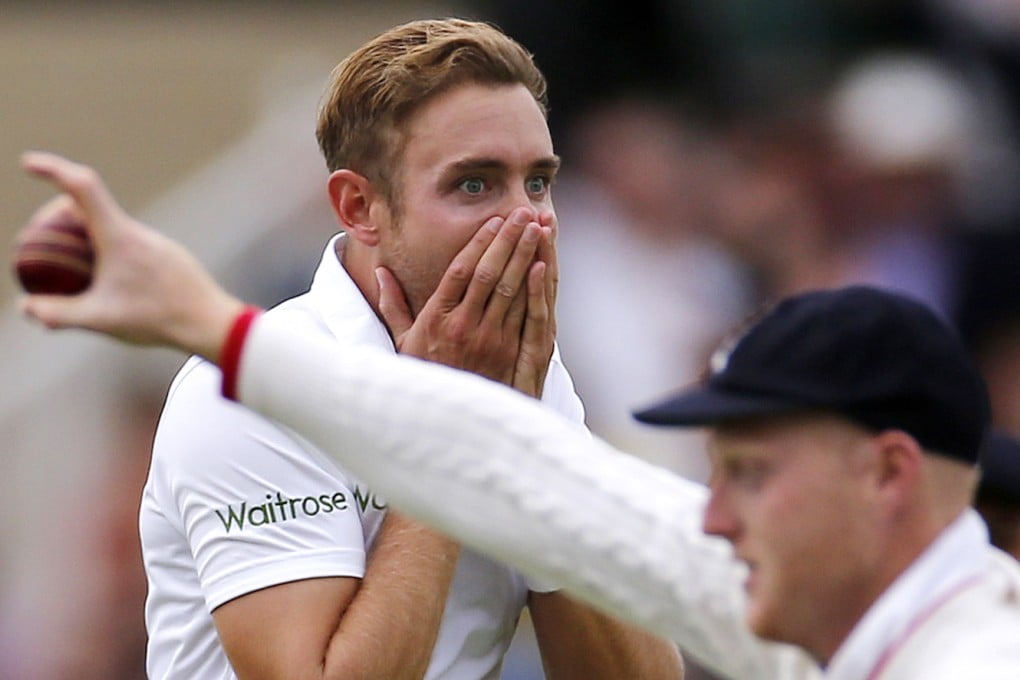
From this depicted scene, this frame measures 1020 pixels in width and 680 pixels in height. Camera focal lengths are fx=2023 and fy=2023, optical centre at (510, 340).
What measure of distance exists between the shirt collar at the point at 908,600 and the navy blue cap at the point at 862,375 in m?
0.12

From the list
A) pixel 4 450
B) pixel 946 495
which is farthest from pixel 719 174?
pixel 946 495

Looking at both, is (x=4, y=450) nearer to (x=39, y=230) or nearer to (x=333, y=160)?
(x=333, y=160)

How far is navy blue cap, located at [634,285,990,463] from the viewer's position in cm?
263

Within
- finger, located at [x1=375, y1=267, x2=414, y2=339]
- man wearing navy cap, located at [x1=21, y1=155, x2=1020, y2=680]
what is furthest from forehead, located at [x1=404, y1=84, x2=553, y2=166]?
man wearing navy cap, located at [x1=21, y1=155, x2=1020, y2=680]

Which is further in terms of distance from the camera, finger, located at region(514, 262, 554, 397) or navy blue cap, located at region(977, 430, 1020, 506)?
navy blue cap, located at region(977, 430, 1020, 506)

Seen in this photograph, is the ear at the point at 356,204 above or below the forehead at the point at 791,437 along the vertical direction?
below

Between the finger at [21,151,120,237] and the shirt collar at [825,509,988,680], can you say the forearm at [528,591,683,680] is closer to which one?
the shirt collar at [825,509,988,680]

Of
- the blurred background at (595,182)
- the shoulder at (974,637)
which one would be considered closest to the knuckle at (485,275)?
the shoulder at (974,637)

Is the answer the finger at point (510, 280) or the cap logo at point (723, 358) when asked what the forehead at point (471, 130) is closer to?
the finger at point (510, 280)

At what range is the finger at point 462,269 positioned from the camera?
385cm

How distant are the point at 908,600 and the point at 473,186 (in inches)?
66.4

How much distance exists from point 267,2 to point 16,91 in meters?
1.45

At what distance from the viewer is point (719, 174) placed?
9484 millimetres

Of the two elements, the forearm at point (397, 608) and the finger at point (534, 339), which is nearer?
the forearm at point (397, 608)
